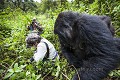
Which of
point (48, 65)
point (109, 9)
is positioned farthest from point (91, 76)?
point (109, 9)

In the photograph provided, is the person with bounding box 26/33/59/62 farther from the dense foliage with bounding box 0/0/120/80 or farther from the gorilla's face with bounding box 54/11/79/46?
the gorilla's face with bounding box 54/11/79/46

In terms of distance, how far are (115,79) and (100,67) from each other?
828 millimetres

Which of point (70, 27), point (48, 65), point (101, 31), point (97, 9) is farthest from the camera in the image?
point (97, 9)

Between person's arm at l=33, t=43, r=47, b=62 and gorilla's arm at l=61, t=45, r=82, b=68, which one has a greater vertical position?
gorilla's arm at l=61, t=45, r=82, b=68

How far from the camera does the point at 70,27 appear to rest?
2.33 meters

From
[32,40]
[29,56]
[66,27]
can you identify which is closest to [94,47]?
[66,27]

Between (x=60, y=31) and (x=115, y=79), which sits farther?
(x=115, y=79)

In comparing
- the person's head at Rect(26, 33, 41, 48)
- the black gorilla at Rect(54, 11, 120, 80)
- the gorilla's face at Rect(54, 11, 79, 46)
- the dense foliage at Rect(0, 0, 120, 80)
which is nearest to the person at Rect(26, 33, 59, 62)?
the person's head at Rect(26, 33, 41, 48)

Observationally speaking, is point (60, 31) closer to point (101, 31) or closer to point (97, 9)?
point (101, 31)

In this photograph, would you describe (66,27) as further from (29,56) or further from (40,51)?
(40,51)

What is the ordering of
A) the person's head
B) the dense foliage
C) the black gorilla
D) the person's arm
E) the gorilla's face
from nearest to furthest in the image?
the dense foliage < the black gorilla < the gorilla's face < the person's arm < the person's head

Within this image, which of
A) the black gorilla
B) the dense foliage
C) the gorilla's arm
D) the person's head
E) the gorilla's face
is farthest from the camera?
the person's head

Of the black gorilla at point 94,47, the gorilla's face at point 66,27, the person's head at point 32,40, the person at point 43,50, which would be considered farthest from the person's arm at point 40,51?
the black gorilla at point 94,47

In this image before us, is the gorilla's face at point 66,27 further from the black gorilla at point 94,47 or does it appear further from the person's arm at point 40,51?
the person's arm at point 40,51
